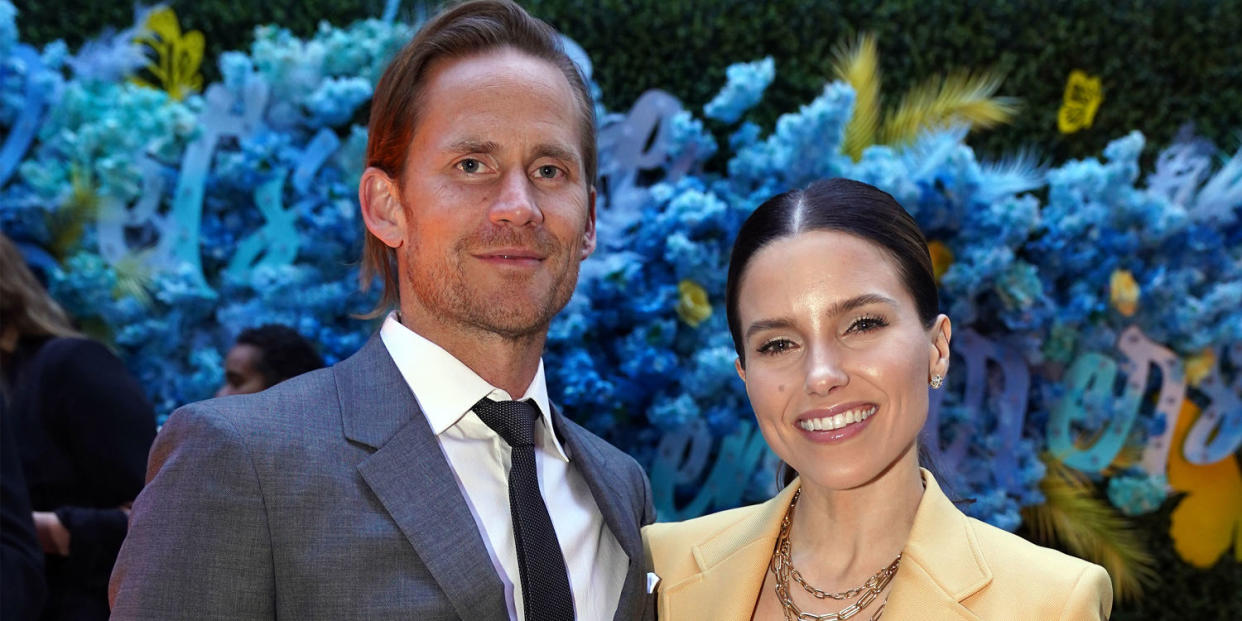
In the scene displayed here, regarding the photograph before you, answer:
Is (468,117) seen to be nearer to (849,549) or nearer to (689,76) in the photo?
(849,549)

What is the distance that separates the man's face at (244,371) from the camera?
13.4 ft

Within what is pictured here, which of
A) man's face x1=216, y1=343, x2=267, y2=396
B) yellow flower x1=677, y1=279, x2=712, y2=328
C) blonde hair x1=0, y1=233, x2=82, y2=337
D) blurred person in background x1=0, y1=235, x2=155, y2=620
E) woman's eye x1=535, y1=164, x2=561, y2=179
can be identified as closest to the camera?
woman's eye x1=535, y1=164, x2=561, y2=179

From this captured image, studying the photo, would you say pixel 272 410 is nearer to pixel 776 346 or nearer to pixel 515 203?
pixel 515 203

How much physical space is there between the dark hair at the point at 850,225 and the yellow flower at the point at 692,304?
8.09 feet

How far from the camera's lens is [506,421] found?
2133mm

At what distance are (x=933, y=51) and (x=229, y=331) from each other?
354cm

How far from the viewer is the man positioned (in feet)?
13.4

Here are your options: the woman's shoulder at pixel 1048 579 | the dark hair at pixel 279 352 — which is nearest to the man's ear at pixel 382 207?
the woman's shoulder at pixel 1048 579

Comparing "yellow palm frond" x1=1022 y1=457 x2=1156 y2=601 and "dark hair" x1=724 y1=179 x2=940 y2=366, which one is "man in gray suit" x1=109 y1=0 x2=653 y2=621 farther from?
"yellow palm frond" x1=1022 y1=457 x2=1156 y2=601

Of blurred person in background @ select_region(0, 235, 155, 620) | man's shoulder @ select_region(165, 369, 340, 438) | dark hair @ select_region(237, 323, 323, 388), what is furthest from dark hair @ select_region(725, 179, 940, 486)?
dark hair @ select_region(237, 323, 323, 388)

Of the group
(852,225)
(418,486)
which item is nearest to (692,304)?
(852,225)

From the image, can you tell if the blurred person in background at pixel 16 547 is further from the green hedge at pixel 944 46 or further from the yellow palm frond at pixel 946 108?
the yellow palm frond at pixel 946 108

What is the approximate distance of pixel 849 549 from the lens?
2.23 meters

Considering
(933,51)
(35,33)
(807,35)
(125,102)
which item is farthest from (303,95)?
(933,51)
